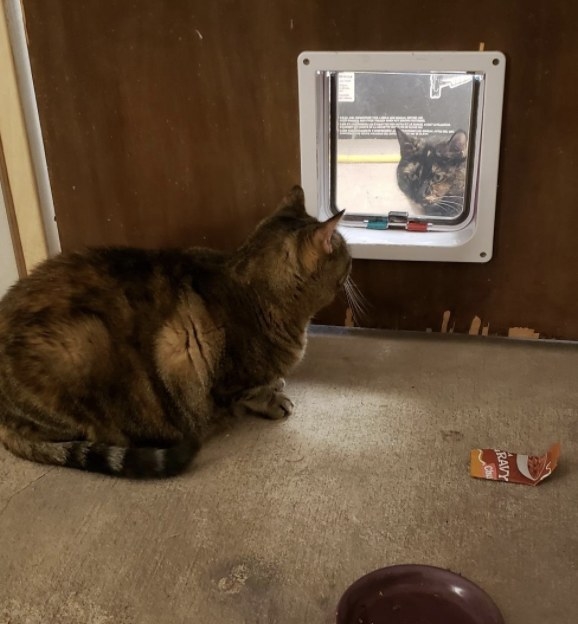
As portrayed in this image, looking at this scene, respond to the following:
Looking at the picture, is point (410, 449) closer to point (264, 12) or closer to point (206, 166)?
point (206, 166)

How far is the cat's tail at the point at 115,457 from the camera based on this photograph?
4.38ft

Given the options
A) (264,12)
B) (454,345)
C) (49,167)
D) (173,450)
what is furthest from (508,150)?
(49,167)

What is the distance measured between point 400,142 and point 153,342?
0.84 metres

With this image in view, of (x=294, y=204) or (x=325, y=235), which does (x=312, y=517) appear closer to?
(x=325, y=235)

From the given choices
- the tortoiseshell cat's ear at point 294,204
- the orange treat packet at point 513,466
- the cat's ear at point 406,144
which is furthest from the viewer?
the cat's ear at point 406,144

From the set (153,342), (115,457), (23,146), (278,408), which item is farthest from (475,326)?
(23,146)

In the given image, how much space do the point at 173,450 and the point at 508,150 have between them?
994 mm

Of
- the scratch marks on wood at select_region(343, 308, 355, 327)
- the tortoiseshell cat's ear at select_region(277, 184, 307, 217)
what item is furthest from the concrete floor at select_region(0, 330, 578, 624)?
the tortoiseshell cat's ear at select_region(277, 184, 307, 217)

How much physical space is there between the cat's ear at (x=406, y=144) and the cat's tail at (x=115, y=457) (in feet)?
3.03

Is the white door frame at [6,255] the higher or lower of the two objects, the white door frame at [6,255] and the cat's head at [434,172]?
the lower

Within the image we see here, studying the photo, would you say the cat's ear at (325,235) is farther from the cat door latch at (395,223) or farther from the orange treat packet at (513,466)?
the orange treat packet at (513,466)

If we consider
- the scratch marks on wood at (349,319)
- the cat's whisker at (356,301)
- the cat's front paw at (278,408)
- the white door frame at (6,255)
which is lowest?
the cat's front paw at (278,408)

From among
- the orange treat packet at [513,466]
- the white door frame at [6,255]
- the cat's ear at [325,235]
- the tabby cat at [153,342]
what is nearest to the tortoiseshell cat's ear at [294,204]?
the tabby cat at [153,342]

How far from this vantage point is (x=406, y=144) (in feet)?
5.88
